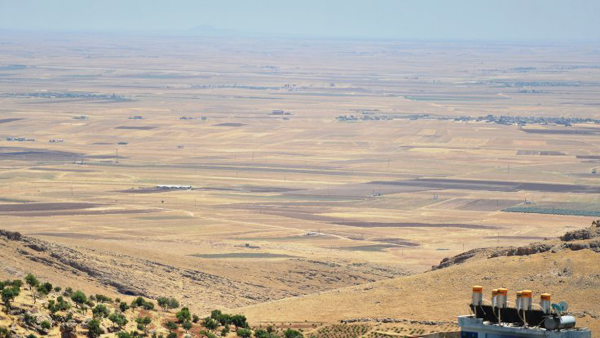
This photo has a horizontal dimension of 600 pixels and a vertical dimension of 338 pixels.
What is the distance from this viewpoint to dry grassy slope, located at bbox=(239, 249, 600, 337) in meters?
52.9

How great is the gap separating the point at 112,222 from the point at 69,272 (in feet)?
173

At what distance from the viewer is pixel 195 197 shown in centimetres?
14250

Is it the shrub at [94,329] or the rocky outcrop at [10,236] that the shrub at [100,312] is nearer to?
the shrub at [94,329]

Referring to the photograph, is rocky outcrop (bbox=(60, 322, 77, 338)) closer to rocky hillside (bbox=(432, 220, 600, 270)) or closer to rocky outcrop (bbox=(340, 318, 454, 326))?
rocky outcrop (bbox=(340, 318, 454, 326))

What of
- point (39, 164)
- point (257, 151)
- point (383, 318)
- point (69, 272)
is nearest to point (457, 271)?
point (383, 318)

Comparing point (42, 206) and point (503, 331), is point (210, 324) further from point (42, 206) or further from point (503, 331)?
point (42, 206)

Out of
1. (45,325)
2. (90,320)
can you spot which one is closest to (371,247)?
(90,320)

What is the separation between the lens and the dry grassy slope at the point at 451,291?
52.9m

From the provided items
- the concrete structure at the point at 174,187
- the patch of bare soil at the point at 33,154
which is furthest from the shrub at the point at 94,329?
the patch of bare soil at the point at 33,154

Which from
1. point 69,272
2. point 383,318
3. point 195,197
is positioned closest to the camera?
point 383,318

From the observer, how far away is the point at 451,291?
2251 inches

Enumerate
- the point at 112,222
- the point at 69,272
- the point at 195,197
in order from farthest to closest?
1. the point at 195,197
2. the point at 112,222
3. the point at 69,272

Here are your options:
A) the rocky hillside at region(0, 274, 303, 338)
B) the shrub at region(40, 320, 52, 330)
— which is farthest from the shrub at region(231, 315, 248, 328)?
the shrub at region(40, 320, 52, 330)

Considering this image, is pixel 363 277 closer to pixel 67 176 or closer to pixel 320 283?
pixel 320 283
